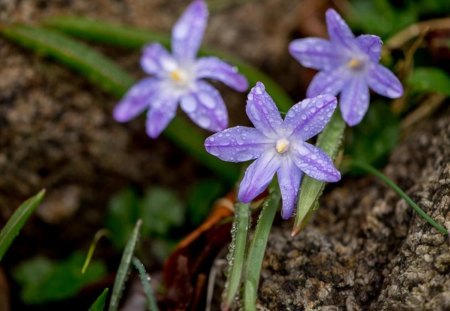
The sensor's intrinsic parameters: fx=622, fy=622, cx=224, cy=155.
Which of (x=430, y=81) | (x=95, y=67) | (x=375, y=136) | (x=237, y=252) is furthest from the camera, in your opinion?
(x=95, y=67)

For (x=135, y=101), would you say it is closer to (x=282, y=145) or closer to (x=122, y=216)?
(x=122, y=216)

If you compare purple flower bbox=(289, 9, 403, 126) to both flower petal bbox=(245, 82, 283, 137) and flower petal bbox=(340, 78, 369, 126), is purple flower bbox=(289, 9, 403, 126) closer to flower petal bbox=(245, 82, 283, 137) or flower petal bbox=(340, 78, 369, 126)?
flower petal bbox=(340, 78, 369, 126)

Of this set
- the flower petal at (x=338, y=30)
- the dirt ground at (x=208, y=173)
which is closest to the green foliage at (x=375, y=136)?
the dirt ground at (x=208, y=173)

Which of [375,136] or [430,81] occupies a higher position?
[430,81]

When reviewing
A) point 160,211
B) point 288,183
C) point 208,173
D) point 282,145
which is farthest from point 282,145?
point 208,173

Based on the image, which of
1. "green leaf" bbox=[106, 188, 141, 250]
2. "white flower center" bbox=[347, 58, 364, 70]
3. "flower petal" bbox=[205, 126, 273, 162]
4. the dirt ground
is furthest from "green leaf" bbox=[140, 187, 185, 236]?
"white flower center" bbox=[347, 58, 364, 70]

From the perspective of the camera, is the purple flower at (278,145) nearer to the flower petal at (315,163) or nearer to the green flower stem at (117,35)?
the flower petal at (315,163)

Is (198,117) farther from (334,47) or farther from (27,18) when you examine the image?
(27,18)
